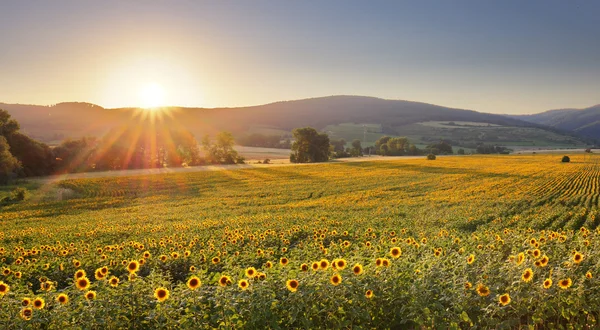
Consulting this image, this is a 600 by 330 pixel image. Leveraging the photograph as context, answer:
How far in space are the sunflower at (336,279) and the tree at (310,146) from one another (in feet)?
283

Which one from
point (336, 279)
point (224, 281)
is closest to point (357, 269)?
point (336, 279)

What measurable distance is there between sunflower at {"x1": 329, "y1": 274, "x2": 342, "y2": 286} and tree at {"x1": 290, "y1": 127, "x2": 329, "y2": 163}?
86.3 metres

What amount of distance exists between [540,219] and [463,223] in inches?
182

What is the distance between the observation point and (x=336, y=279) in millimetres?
4621

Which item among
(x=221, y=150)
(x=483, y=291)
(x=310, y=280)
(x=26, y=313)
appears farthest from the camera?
(x=221, y=150)

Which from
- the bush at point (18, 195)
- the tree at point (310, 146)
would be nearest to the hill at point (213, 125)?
the tree at point (310, 146)

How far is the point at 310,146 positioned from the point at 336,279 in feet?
286

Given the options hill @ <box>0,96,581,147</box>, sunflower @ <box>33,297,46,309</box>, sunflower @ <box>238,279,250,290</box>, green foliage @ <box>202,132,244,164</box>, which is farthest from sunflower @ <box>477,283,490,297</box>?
hill @ <box>0,96,581,147</box>

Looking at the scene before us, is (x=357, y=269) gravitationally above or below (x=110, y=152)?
above

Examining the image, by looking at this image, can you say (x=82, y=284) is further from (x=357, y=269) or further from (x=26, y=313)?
(x=357, y=269)

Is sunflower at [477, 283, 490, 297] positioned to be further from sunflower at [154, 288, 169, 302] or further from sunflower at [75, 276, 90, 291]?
sunflower at [75, 276, 90, 291]

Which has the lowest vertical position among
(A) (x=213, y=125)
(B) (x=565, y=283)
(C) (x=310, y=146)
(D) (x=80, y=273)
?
(C) (x=310, y=146)

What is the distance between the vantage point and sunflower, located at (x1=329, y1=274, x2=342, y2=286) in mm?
4565

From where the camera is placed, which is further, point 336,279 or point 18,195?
point 18,195
